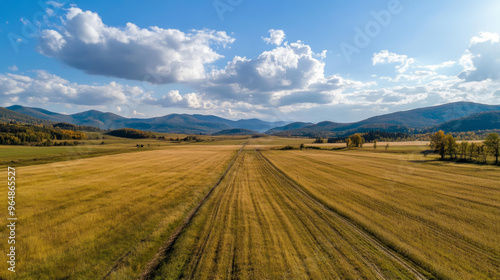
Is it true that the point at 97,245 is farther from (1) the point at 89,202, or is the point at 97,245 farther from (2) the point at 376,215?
(2) the point at 376,215

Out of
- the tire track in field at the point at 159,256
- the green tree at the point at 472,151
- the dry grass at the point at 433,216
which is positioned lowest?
the tire track in field at the point at 159,256

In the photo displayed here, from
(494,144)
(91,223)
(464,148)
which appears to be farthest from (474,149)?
(91,223)

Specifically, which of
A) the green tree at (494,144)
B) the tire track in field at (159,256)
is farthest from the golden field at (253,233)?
the green tree at (494,144)

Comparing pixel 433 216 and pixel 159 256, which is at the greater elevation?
pixel 433 216

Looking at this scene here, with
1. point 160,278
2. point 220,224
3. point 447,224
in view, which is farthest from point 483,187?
point 160,278

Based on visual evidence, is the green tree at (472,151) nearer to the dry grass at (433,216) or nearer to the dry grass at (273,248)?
the dry grass at (433,216)

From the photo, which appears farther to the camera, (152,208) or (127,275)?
(152,208)

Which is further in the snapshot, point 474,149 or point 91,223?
point 474,149

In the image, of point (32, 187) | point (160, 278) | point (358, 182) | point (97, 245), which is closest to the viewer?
point (160, 278)

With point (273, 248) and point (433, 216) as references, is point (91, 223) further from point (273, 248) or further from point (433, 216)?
point (433, 216)

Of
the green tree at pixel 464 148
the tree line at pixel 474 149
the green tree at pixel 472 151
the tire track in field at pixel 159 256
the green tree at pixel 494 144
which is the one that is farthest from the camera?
the green tree at pixel 464 148

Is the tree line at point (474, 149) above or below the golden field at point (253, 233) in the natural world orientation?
above
